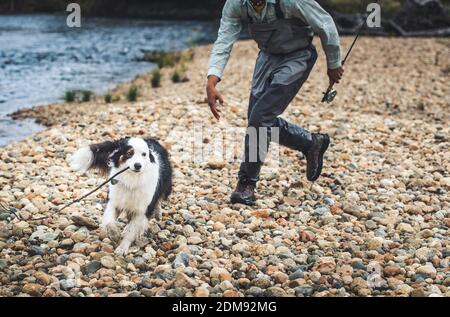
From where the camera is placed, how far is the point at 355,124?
9547 millimetres

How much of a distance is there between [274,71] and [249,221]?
138cm

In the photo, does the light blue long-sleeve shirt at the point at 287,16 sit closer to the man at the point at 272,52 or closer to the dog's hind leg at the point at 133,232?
the man at the point at 272,52

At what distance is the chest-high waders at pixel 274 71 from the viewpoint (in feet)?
17.4

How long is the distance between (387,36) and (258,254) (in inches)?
855

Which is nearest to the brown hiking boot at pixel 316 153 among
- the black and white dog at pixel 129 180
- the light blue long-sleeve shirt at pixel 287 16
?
the light blue long-sleeve shirt at pixel 287 16

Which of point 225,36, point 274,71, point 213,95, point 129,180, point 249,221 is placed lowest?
point 249,221

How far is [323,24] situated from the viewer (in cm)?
507

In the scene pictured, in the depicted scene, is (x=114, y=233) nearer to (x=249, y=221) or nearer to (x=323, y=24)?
(x=249, y=221)

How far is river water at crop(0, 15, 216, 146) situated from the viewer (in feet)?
44.5

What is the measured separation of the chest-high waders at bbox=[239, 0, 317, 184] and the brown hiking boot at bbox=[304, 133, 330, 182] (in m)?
0.65

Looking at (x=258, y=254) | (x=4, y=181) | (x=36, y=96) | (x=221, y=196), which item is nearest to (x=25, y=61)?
(x=36, y=96)

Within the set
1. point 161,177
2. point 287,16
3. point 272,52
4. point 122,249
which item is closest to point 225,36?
point 272,52

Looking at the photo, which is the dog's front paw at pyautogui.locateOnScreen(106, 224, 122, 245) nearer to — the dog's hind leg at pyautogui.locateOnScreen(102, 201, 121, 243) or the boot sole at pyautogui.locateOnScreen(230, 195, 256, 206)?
the dog's hind leg at pyautogui.locateOnScreen(102, 201, 121, 243)
